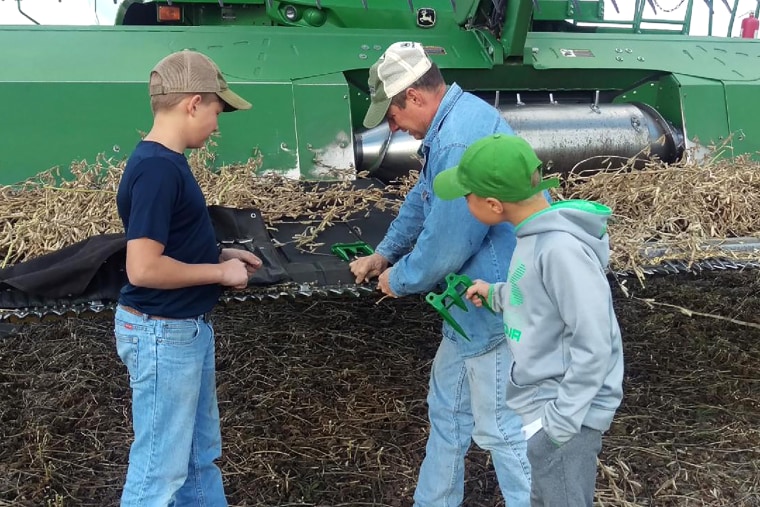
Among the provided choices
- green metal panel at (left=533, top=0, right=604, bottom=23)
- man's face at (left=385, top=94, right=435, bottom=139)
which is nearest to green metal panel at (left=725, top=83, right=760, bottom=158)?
green metal panel at (left=533, top=0, right=604, bottom=23)

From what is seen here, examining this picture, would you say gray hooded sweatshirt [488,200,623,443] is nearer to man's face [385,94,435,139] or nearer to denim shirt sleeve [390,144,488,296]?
denim shirt sleeve [390,144,488,296]

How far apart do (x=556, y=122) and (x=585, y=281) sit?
2198 millimetres

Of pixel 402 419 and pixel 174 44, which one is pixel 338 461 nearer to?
pixel 402 419

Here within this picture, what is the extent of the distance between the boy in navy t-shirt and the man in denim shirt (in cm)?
44

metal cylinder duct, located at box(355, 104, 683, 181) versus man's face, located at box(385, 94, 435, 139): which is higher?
man's face, located at box(385, 94, 435, 139)

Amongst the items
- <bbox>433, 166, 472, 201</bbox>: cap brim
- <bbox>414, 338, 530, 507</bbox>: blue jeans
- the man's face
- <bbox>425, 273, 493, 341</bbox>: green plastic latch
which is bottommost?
<bbox>414, 338, 530, 507</bbox>: blue jeans

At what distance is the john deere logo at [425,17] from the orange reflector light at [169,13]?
1.34 m

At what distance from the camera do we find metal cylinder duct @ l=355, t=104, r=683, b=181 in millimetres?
3637

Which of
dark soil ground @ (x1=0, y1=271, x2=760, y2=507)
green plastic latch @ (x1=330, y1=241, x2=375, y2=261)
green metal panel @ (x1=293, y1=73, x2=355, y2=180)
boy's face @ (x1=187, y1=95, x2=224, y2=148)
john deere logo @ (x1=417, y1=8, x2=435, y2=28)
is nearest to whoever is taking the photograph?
boy's face @ (x1=187, y1=95, x2=224, y2=148)

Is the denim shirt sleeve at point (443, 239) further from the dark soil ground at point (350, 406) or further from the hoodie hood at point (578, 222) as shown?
the dark soil ground at point (350, 406)

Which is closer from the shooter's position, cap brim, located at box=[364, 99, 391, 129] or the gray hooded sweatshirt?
the gray hooded sweatshirt

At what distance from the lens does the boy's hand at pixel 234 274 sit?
1.98 m

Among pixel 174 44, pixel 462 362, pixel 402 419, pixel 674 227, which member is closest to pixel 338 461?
pixel 402 419

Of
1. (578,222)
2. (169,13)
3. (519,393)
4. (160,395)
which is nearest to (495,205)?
(578,222)
